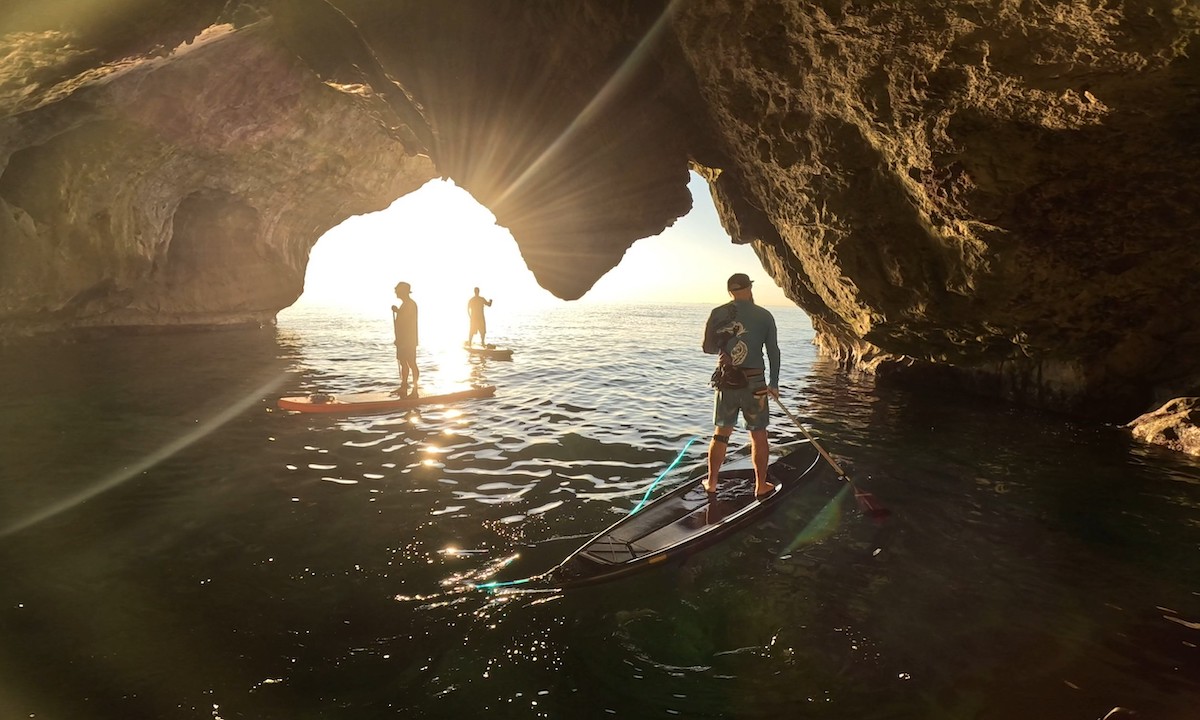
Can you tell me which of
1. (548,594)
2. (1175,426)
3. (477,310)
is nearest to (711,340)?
(548,594)

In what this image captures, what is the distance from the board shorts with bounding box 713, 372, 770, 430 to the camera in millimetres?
6613

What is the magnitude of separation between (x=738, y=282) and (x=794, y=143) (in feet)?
19.8

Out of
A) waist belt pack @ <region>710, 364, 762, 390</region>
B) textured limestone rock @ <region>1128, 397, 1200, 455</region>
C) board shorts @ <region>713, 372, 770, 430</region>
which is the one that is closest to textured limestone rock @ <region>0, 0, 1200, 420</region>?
textured limestone rock @ <region>1128, 397, 1200, 455</region>

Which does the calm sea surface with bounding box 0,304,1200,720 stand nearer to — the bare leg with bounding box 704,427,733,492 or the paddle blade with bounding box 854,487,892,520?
the paddle blade with bounding box 854,487,892,520

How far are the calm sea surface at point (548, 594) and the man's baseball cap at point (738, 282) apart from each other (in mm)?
2751

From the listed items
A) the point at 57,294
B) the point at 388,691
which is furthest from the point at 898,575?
the point at 57,294

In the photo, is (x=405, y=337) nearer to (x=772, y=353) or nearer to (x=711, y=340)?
(x=711, y=340)

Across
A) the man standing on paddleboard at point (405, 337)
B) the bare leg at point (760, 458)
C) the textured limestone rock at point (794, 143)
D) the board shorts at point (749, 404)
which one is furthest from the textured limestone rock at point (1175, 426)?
the man standing on paddleboard at point (405, 337)

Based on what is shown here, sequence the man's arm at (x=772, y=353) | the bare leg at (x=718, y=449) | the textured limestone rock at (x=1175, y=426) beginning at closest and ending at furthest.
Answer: the man's arm at (x=772, y=353)
the bare leg at (x=718, y=449)
the textured limestone rock at (x=1175, y=426)

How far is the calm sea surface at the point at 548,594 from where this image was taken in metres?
3.63

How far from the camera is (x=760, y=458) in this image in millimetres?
6754

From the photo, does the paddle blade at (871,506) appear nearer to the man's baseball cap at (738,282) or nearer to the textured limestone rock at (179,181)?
the man's baseball cap at (738,282)

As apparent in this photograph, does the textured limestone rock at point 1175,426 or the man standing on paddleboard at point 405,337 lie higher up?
the man standing on paddleboard at point 405,337

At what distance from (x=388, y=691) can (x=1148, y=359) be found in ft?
47.0
